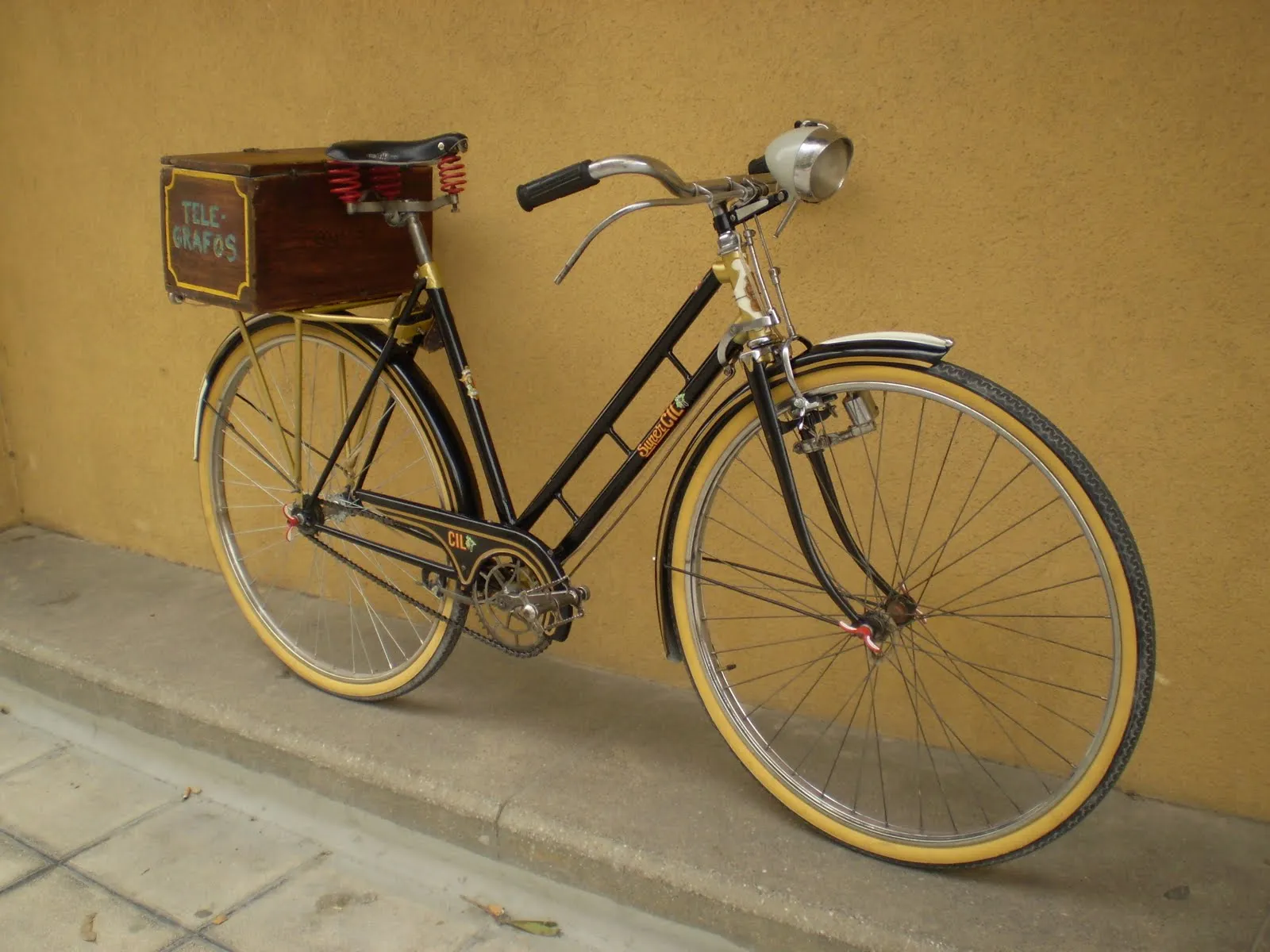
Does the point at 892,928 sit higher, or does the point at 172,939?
the point at 892,928

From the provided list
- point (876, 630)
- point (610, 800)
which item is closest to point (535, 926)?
point (610, 800)

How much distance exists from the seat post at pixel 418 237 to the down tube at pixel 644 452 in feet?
2.16

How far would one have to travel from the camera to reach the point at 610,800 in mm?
2631

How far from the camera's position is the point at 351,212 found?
2727mm

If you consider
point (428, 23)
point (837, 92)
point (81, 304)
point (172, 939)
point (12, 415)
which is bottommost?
point (172, 939)

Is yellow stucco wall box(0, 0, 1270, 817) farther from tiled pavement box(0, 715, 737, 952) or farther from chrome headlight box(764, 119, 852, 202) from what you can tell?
tiled pavement box(0, 715, 737, 952)

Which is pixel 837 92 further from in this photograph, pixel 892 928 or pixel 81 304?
pixel 81 304

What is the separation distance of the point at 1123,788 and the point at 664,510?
117cm

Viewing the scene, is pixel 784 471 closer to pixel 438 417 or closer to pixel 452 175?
pixel 438 417

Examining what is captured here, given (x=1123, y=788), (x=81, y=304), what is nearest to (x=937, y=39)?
(x=1123, y=788)

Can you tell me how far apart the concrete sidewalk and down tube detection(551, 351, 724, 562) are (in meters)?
0.54

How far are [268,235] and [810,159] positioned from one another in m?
1.26

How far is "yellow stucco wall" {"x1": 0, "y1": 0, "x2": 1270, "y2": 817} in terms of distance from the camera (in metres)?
2.23

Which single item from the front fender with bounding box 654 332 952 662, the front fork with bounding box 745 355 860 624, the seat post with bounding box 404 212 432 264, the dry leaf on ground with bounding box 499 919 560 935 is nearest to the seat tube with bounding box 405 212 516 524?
the seat post with bounding box 404 212 432 264
